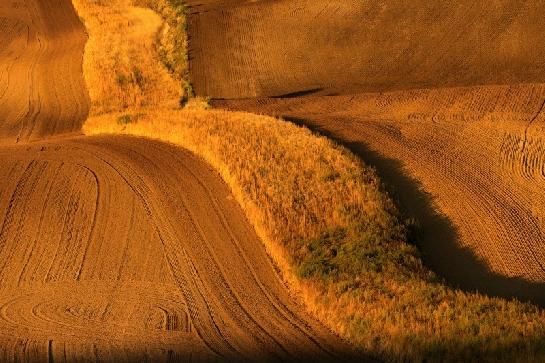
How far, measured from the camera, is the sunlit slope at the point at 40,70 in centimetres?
3247

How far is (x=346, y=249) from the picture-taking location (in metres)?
15.4

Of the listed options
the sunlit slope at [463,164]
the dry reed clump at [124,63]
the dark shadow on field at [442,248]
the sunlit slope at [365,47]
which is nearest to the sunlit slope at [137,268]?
the dark shadow on field at [442,248]

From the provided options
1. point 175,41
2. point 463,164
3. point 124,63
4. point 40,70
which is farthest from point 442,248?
point 40,70

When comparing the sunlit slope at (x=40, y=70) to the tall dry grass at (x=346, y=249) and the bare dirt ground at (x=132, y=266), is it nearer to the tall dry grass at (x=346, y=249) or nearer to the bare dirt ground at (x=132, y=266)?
the bare dirt ground at (x=132, y=266)

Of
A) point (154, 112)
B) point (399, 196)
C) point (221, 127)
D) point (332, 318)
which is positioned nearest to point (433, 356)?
point (332, 318)

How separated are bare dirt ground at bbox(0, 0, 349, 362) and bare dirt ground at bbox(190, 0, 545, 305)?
10.8 feet

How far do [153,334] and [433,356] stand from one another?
3795mm

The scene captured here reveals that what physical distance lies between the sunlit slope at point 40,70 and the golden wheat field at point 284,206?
9.0 inches

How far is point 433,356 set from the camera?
37.6 ft

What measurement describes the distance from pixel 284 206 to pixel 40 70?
24.4 m

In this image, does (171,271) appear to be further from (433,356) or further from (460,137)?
(460,137)

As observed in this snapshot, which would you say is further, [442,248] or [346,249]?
[442,248]

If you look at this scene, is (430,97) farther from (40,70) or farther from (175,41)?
(40,70)

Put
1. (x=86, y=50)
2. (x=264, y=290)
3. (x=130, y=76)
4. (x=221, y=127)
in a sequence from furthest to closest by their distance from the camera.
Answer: (x=86, y=50), (x=130, y=76), (x=221, y=127), (x=264, y=290)
